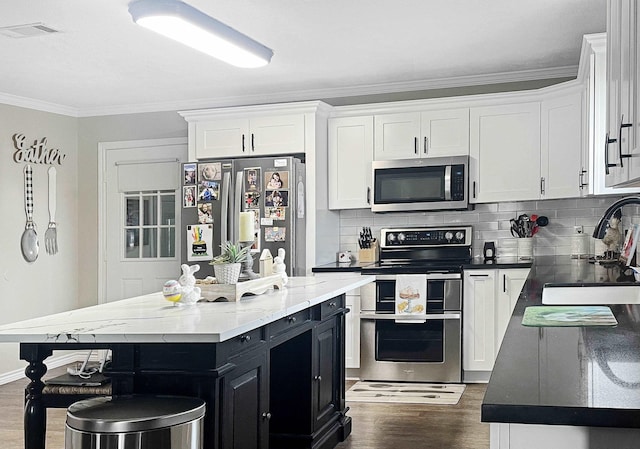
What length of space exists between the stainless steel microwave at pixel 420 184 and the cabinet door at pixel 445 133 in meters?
0.08

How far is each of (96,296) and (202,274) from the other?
5.70 feet

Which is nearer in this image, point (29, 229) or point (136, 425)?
point (136, 425)

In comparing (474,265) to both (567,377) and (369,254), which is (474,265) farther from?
(567,377)

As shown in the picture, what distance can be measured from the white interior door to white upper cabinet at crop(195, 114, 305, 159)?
683 mm

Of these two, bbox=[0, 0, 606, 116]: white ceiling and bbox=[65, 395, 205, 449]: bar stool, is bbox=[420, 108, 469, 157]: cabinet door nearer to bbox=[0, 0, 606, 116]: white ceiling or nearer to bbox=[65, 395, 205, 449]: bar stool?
bbox=[0, 0, 606, 116]: white ceiling

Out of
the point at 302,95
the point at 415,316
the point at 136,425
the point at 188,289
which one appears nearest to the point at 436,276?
the point at 415,316

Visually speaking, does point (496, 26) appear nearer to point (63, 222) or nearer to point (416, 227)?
point (416, 227)

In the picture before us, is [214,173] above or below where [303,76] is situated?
below

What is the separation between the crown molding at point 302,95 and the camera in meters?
5.75

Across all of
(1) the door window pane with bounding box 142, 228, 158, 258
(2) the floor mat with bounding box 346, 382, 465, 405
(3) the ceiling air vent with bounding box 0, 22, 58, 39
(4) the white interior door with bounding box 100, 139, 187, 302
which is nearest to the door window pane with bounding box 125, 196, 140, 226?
(4) the white interior door with bounding box 100, 139, 187, 302

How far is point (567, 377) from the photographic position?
4.37 feet

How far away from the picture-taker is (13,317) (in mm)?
6281

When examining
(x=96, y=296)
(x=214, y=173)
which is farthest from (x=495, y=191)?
(x=96, y=296)

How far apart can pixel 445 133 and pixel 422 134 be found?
0.18m
